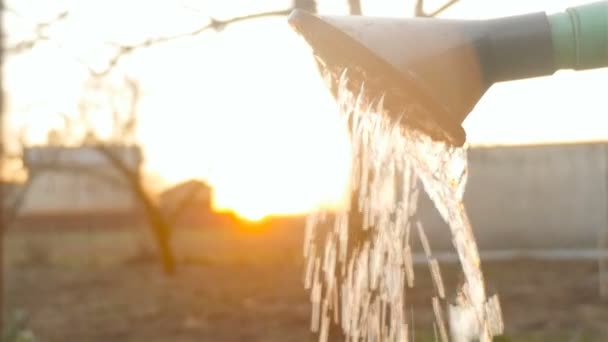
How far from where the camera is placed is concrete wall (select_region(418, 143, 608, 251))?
1734cm

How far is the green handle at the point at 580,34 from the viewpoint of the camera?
225cm

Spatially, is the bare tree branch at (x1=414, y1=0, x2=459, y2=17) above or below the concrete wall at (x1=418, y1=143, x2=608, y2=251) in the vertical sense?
above

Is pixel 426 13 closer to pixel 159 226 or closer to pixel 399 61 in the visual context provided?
pixel 399 61

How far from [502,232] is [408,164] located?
49.3 ft

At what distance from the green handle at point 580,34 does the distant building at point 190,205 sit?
41.7 feet

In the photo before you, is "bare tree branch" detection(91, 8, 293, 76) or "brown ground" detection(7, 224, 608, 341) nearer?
"bare tree branch" detection(91, 8, 293, 76)

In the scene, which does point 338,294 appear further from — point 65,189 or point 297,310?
point 65,189

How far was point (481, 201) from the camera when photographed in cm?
1773

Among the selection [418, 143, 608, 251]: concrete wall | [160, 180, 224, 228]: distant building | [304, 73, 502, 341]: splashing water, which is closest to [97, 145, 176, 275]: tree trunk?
[160, 180, 224, 228]: distant building

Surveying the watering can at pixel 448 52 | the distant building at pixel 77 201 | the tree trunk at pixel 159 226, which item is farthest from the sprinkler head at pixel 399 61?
the distant building at pixel 77 201

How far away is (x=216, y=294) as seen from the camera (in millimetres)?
13672

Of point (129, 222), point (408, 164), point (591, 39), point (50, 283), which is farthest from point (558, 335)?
point (129, 222)

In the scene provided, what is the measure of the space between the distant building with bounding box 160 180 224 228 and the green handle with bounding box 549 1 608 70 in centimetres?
1272

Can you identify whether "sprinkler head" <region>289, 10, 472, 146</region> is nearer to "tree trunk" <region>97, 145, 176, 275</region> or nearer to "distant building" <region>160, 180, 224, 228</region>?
"distant building" <region>160, 180, 224, 228</region>
